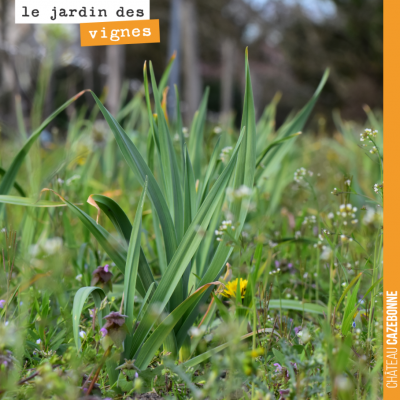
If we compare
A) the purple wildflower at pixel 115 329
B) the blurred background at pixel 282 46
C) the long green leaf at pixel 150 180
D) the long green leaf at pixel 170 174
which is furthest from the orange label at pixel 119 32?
the blurred background at pixel 282 46

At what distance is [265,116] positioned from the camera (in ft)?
6.95

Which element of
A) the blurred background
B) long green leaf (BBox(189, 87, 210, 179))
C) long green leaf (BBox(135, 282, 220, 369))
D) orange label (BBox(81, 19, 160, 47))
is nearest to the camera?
long green leaf (BBox(135, 282, 220, 369))

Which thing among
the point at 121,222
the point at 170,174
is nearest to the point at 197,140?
the point at 170,174

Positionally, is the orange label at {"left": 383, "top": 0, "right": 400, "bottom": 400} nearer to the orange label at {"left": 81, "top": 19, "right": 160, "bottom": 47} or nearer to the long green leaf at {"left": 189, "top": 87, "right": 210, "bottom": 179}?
the orange label at {"left": 81, "top": 19, "right": 160, "bottom": 47}

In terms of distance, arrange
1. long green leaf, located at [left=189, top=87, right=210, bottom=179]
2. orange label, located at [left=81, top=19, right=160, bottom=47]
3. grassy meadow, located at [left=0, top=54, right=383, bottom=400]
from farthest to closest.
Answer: long green leaf, located at [left=189, top=87, right=210, bottom=179]
orange label, located at [left=81, top=19, right=160, bottom=47]
grassy meadow, located at [left=0, top=54, right=383, bottom=400]

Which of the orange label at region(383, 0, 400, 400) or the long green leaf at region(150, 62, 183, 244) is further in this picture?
the long green leaf at region(150, 62, 183, 244)

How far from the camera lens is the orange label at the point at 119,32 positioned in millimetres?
894

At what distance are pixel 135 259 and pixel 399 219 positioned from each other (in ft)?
1.73

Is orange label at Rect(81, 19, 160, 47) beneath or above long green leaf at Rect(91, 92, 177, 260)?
above

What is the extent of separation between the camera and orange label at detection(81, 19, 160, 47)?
89 centimetres

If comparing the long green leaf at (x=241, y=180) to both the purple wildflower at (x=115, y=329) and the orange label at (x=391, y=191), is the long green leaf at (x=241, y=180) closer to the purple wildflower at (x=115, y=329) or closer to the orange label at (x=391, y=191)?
the purple wildflower at (x=115, y=329)

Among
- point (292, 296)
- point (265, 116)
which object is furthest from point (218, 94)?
point (292, 296)

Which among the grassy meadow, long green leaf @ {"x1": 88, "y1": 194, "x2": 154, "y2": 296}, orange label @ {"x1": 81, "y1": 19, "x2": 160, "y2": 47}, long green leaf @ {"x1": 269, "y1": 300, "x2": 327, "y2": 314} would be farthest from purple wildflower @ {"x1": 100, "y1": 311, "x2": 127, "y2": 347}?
orange label @ {"x1": 81, "y1": 19, "x2": 160, "y2": 47}

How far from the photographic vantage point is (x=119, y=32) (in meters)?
0.90
